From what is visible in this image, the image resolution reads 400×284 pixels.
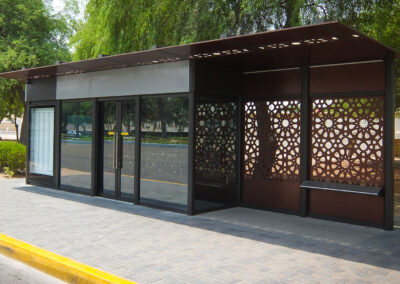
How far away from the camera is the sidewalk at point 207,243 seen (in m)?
5.11

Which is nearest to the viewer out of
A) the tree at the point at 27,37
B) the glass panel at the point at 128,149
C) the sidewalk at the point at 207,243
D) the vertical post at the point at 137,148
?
the sidewalk at the point at 207,243

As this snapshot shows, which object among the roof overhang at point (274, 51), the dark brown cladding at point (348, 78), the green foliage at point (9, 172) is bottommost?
the green foliage at point (9, 172)

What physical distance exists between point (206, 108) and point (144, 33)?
4.89 m

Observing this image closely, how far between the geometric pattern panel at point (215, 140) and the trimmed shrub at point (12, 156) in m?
8.07

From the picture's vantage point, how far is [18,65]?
20734 mm

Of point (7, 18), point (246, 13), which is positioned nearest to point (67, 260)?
point (246, 13)

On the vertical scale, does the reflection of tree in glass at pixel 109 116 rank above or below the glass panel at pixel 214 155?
above

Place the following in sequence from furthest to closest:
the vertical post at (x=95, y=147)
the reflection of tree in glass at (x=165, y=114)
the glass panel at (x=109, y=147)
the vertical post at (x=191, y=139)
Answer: the vertical post at (x=95, y=147), the glass panel at (x=109, y=147), the reflection of tree in glass at (x=165, y=114), the vertical post at (x=191, y=139)

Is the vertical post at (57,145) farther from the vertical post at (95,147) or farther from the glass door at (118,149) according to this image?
the glass door at (118,149)

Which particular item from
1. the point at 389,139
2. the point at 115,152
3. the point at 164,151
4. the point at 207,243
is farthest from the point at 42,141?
the point at 389,139

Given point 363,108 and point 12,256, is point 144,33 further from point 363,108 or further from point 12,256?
point 12,256

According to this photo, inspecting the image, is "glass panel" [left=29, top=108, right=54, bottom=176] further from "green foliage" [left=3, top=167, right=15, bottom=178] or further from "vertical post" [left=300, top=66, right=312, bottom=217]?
"vertical post" [left=300, top=66, right=312, bottom=217]

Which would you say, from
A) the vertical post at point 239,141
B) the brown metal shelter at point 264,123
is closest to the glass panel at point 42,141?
the brown metal shelter at point 264,123

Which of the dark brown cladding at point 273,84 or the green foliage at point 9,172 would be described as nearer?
the dark brown cladding at point 273,84
